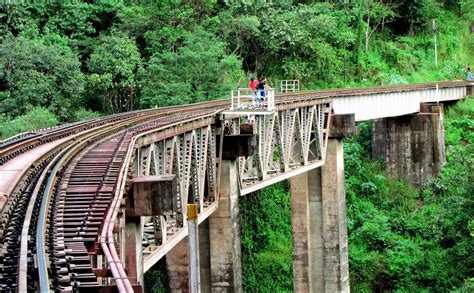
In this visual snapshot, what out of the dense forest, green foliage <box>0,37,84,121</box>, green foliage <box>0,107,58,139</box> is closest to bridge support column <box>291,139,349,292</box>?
the dense forest

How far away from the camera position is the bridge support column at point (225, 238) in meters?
28.4

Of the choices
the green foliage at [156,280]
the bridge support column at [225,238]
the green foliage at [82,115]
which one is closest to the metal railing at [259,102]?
the bridge support column at [225,238]

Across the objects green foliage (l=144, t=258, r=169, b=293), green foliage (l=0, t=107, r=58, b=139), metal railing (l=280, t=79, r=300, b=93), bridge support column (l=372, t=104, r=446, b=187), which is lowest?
green foliage (l=144, t=258, r=169, b=293)

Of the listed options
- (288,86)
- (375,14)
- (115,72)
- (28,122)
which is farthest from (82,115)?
(375,14)

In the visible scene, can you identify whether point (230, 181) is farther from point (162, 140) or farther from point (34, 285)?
point (34, 285)

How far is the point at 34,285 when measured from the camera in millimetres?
8953

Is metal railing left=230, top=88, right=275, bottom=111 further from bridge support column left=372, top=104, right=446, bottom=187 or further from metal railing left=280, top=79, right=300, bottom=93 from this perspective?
metal railing left=280, top=79, right=300, bottom=93

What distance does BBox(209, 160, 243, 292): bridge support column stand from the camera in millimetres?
28438

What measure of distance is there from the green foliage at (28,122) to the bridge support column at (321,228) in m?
12.0

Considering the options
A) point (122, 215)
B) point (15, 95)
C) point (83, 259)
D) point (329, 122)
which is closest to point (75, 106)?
point (15, 95)

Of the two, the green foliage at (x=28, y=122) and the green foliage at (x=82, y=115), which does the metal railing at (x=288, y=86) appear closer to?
the green foliage at (x=82, y=115)

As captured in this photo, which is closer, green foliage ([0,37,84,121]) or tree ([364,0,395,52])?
green foliage ([0,37,84,121])

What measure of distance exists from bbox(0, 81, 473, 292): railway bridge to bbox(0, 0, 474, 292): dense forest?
2.94 metres

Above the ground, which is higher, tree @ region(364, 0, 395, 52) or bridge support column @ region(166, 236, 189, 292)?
tree @ region(364, 0, 395, 52)
